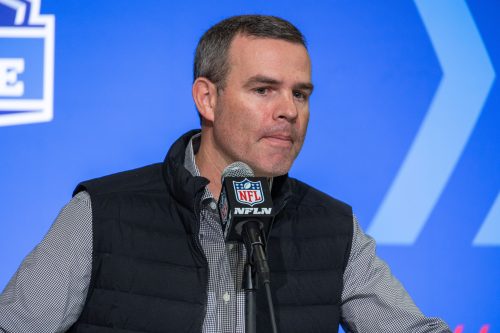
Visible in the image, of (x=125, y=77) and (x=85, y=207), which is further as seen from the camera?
(x=125, y=77)

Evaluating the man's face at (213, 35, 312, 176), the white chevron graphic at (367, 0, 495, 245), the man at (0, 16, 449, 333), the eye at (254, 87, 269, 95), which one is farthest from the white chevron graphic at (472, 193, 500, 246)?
the eye at (254, 87, 269, 95)

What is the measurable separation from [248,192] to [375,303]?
2.49 feet

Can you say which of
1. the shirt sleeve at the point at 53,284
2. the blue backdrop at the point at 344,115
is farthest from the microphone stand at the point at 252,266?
the blue backdrop at the point at 344,115

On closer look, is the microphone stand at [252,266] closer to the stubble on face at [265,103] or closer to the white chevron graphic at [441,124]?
the stubble on face at [265,103]

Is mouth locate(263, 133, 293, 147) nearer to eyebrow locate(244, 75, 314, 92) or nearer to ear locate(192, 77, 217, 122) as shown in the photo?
eyebrow locate(244, 75, 314, 92)

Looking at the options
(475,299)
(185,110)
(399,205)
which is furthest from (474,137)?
(185,110)

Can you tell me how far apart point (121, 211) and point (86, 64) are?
2.44ft

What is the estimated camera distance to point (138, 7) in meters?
2.68

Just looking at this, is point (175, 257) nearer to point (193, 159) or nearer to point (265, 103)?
point (193, 159)

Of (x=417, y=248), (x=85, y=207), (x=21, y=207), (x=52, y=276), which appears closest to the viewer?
(x=52, y=276)

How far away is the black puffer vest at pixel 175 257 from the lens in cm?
195

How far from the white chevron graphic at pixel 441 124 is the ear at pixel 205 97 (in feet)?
2.63

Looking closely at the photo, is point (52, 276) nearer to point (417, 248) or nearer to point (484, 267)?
point (417, 248)

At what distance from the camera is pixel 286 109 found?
202cm
